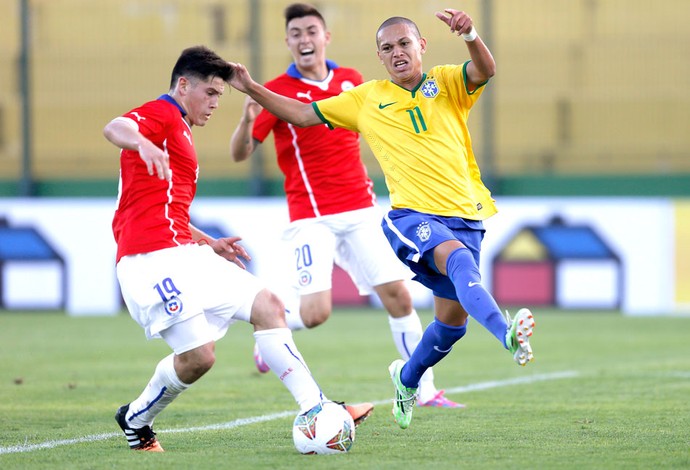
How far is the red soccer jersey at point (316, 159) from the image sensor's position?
7965 mm

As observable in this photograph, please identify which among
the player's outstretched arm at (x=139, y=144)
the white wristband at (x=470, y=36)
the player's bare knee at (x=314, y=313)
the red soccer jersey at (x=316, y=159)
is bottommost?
the player's bare knee at (x=314, y=313)

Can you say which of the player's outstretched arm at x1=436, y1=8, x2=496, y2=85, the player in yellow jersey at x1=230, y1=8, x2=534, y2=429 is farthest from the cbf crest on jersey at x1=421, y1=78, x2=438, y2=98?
the player's outstretched arm at x1=436, y1=8, x2=496, y2=85

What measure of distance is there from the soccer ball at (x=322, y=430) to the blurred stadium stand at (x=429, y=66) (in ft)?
44.2

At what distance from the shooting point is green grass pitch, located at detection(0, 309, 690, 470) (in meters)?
5.37

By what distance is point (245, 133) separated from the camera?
7684mm

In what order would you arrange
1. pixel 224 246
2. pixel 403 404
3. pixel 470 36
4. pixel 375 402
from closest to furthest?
pixel 470 36 < pixel 224 246 < pixel 403 404 < pixel 375 402

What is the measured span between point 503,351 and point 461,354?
485mm

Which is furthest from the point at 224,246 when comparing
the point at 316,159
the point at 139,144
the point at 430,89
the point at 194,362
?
the point at 316,159

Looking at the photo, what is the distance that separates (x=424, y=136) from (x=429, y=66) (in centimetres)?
1419

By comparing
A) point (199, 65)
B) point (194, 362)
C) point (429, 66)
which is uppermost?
point (199, 65)

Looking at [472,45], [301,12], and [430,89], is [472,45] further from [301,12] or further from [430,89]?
[301,12]

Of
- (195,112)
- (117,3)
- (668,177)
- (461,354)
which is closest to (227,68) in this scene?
(195,112)

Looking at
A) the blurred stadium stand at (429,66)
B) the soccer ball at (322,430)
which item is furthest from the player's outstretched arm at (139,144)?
the blurred stadium stand at (429,66)

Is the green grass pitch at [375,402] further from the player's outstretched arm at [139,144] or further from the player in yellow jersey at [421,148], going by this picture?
the player's outstretched arm at [139,144]
